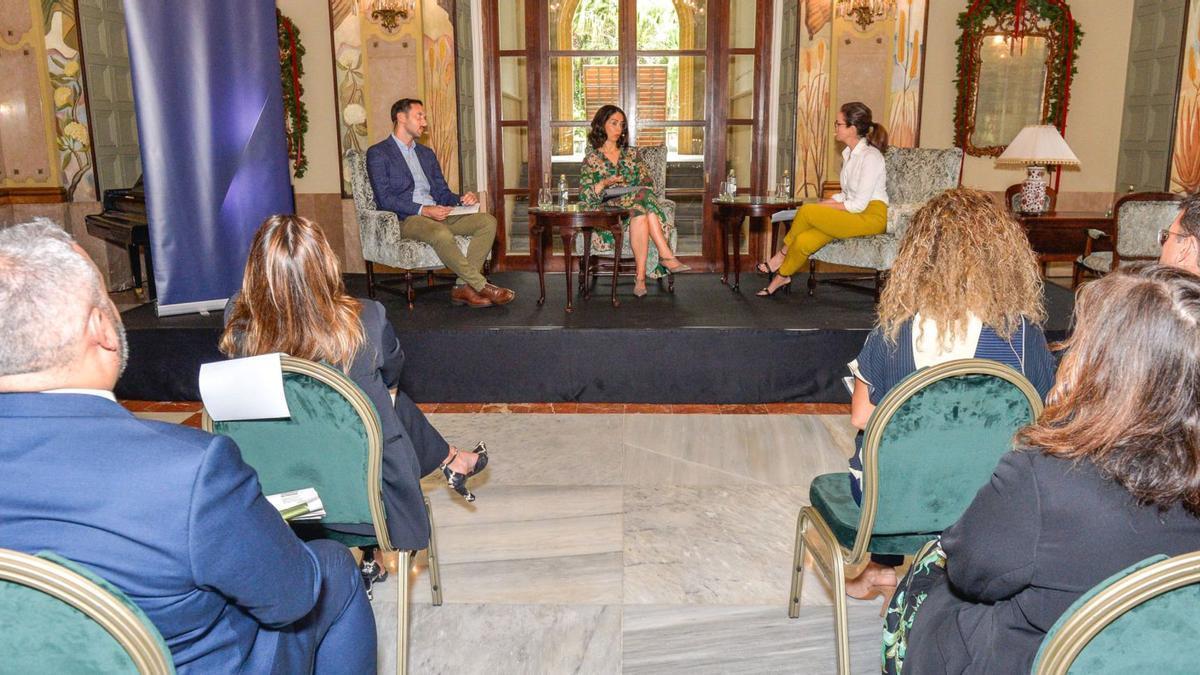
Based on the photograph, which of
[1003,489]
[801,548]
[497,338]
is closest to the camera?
[1003,489]

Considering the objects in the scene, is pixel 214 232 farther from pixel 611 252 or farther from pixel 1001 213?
pixel 1001 213

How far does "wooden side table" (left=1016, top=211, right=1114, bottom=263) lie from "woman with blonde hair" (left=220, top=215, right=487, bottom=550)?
5018mm

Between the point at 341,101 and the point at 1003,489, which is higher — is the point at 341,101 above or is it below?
above

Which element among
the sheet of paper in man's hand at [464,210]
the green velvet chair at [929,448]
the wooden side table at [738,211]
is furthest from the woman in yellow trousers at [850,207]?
the green velvet chair at [929,448]

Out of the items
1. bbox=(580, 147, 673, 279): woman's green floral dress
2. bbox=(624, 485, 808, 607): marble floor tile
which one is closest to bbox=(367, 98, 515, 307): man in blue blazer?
bbox=(580, 147, 673, 279): woman's green floral dress

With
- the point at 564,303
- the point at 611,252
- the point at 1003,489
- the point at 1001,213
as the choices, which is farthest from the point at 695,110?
the point at 1003,489

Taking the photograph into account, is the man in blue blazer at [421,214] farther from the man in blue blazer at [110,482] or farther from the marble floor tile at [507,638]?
the man in blue blazer at [110,482]

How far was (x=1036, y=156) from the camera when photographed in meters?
6.12

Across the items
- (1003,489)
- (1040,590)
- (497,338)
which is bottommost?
(497,338)

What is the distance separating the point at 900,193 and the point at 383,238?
11.7 feet

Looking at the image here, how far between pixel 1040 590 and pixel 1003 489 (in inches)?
5.9

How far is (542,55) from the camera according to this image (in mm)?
7242

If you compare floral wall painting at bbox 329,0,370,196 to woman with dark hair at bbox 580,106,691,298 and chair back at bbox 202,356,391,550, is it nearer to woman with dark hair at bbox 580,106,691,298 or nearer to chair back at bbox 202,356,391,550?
woman with dark hair at bbox 580,106,691,298

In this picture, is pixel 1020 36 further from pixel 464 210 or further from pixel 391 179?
pixel 391 179
